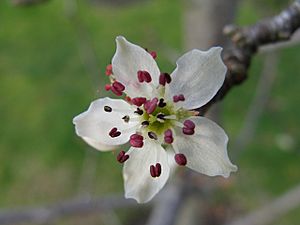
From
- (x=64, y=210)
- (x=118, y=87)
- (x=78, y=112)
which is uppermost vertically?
(x=118, y=87)

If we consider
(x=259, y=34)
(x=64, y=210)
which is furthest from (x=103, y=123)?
(x=64, y=210)

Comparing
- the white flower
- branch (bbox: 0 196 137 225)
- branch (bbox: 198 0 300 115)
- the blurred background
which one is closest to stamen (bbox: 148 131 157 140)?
the white flower

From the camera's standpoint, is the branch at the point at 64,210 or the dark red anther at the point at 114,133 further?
the branch at the point at 64,210

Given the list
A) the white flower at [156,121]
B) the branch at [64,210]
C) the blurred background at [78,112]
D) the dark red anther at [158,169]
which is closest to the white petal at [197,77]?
the white flower at [156,121]

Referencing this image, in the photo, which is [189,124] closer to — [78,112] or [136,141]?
[136,141]

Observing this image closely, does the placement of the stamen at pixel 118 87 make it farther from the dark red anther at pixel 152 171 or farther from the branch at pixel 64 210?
the branch at pixel 64 210

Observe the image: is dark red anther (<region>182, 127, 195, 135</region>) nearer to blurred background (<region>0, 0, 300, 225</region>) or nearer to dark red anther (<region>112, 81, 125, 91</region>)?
dark red anther (<region>112, 81, 125, 91</region>)
